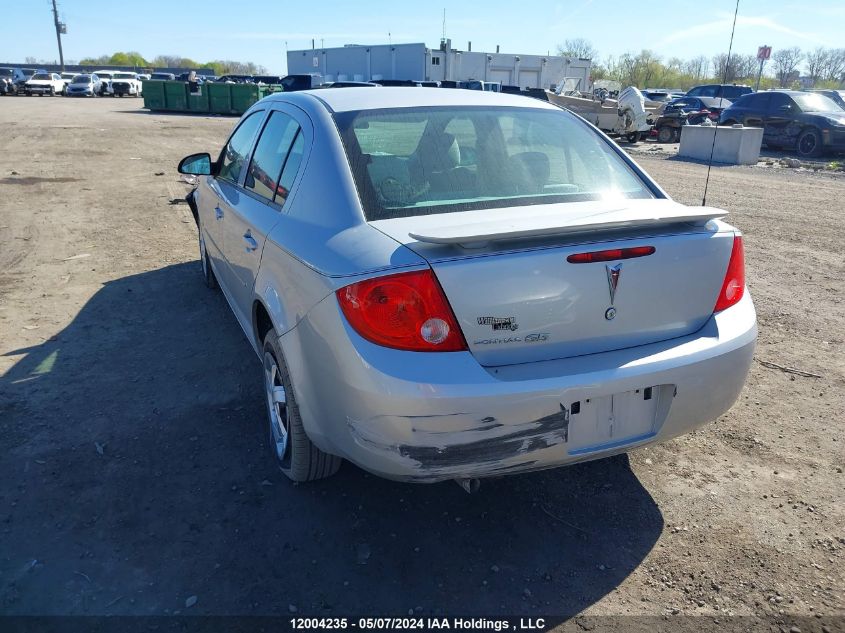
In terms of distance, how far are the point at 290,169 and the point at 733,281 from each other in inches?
84.5

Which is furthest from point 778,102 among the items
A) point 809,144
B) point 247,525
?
point 247,525

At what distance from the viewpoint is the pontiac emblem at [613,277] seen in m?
2.57

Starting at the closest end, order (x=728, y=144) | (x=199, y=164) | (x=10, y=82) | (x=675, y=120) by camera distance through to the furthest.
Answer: (x=199, y=164)
(x=728, y=144)
(x=675, y=120)
(x=10, y=82)

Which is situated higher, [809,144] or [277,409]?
[809,144]

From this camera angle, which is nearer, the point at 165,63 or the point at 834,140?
the point at 834,140

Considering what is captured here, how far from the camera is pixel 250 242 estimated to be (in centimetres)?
362

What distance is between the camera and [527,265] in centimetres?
245

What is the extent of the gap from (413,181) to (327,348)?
3.06ft

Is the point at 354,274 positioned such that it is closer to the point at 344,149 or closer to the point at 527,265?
the point at 527,265

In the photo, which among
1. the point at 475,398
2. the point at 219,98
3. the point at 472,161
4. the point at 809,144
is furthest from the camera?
the point at 219,98

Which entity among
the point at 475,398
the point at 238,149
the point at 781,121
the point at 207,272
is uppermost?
the point at 238,149

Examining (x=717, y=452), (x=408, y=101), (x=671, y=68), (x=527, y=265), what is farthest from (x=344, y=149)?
(x=671, y=68)

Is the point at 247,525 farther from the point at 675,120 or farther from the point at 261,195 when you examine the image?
the point at 675,120

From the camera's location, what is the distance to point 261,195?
146 inches
